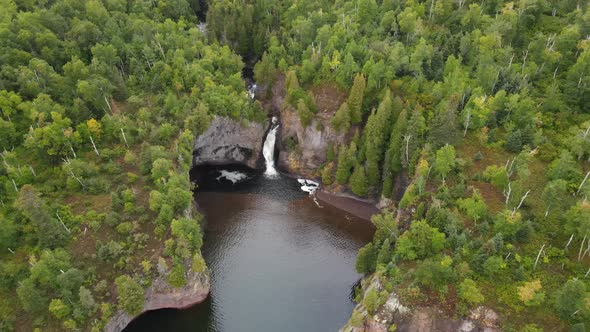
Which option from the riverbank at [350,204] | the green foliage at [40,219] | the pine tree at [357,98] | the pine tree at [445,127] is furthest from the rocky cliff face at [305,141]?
the green foliage at [40,219]

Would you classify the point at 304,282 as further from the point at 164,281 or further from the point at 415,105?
the point at 415,105

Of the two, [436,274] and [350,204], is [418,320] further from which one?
[350,204]

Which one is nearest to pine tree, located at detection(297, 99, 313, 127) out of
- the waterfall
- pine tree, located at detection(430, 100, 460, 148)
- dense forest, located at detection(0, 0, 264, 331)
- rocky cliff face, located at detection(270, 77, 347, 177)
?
rocky cliff face, located at detection(270, 77, 347, 177)

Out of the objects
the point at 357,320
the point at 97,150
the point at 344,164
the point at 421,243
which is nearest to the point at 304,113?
the point at 344,164

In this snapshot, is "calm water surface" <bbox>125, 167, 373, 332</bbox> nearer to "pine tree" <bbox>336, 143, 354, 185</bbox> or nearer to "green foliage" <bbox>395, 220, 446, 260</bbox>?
"pine tree" <bbox>336, 143, 354, 185</bbox>

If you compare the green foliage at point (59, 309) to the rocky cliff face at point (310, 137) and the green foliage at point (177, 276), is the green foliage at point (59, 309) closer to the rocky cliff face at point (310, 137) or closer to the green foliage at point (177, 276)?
the green foliage at point (177, 276)
